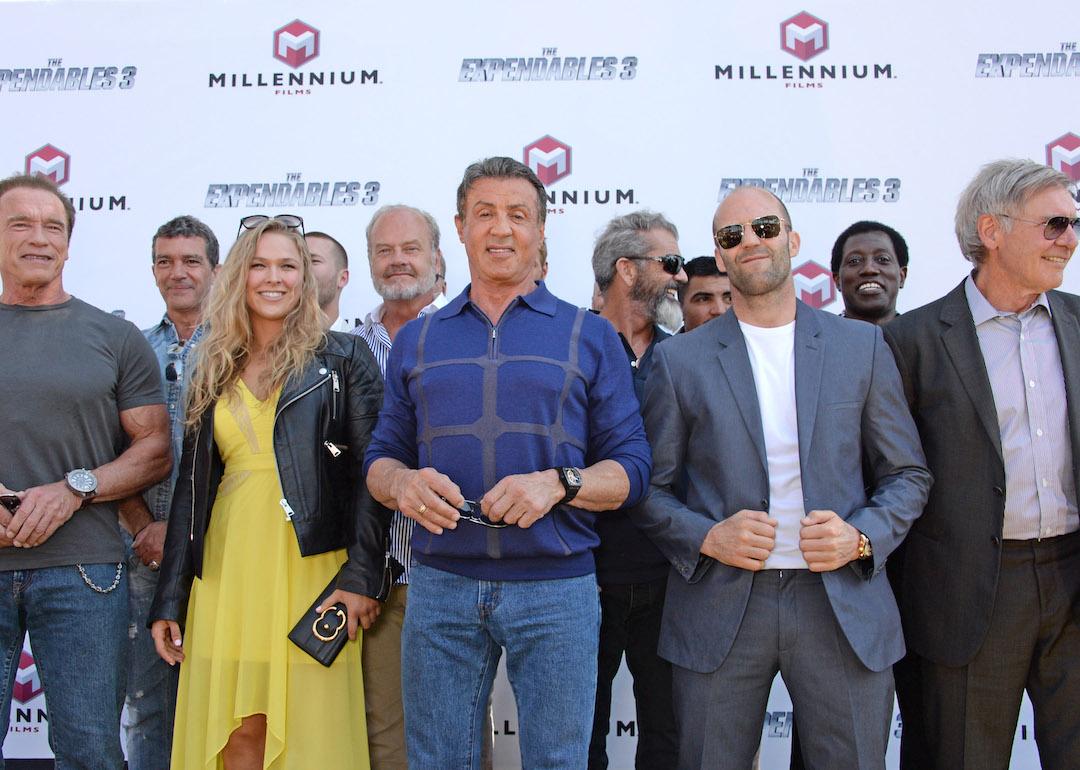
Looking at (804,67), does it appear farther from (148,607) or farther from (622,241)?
(148,607)

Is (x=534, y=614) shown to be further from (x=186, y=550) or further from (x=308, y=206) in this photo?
(x=308, y=206)

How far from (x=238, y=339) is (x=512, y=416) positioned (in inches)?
39.8

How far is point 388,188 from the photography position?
15.7 feet

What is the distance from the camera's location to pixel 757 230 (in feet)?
8.56

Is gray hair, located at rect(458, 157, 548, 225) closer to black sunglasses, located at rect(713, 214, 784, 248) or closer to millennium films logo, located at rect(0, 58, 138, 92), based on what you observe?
black sunglasses, located at rect(713, 214, 784, 248)

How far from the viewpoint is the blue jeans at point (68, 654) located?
9.17 feet

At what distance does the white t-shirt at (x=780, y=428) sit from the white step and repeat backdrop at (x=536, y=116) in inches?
85.6

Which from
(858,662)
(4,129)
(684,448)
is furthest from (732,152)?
(4,129)

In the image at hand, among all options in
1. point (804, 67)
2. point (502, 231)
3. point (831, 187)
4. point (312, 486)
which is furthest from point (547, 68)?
point (312, 486)

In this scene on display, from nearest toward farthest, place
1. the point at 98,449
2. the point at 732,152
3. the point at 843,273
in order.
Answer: the point at 98,449 < the point at 843,273 < the point at 732,152

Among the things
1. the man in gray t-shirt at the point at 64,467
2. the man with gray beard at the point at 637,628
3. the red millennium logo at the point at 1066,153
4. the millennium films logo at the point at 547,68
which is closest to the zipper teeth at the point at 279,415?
the man in gray t-shirt at the point at 64,467

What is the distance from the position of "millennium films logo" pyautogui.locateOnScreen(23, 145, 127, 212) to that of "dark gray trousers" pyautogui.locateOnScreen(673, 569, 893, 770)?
3949 millimetres

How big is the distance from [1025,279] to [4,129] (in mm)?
4848

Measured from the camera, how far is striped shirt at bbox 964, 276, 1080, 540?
2.59m
